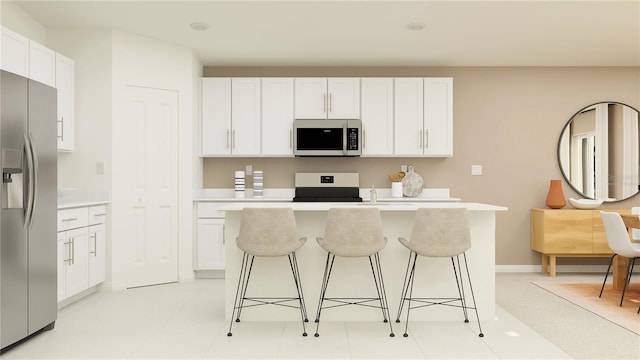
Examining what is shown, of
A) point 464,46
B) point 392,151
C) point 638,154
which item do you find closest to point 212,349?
point 392,151

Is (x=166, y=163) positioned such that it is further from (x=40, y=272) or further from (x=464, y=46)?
(x=464, y=46)

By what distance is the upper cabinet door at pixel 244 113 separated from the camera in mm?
5773

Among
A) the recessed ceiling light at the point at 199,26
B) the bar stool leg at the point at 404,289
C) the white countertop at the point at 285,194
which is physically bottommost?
the bar stool leg at the point at 404,289

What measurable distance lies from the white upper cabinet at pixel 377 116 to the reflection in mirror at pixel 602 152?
2218mm

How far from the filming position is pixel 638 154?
6.04 metres

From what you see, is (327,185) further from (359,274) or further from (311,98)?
(359,274)


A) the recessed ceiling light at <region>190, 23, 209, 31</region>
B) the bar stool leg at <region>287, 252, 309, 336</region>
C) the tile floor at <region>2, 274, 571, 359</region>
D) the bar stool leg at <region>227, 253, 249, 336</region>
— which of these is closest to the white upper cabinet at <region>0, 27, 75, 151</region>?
the recessed ceiling light at <region>190, 23, 209, 31</region>

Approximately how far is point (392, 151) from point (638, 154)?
3075 mm

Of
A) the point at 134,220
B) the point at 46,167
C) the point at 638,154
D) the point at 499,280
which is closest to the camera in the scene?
the point at 46,167

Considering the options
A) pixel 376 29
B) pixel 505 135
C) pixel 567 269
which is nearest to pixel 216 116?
pixel 376 29

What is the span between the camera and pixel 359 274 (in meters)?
3.78

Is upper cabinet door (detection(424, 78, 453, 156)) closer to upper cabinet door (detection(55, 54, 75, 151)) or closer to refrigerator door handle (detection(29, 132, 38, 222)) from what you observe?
upper cabinet door (detection(55, 54, 75, 151))

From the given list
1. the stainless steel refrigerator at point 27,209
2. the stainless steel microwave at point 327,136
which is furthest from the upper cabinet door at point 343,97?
the stainless steel refrigerator at point 27,209

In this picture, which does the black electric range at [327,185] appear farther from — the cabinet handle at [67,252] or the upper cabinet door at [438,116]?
the cabinet handle at [67,252]
